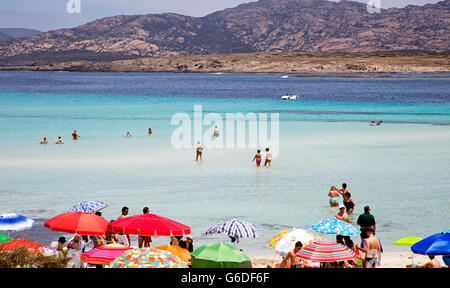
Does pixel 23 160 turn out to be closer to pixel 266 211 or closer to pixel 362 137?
pixel 266 211

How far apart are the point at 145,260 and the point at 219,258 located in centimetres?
202

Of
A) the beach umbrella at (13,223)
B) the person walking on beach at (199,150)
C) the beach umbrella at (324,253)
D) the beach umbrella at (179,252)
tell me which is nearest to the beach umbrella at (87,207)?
the beach umbrella at (13,223)

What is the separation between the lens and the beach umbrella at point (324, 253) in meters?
11.4

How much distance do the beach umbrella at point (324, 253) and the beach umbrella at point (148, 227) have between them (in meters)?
2.95

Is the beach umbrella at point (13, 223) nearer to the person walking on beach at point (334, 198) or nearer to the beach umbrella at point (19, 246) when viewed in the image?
the beach umbrella at point (19, 246)

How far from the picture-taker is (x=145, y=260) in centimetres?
965

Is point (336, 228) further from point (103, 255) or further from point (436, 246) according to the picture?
point (103, 255)

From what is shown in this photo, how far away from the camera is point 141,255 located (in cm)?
977

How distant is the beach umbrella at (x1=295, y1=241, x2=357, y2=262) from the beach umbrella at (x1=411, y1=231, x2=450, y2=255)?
157 cm

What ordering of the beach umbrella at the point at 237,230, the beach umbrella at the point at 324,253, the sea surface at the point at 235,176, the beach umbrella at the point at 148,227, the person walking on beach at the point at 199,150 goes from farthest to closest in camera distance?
1. the person walking on beach at the point at 199,150
2. the sea surface at the point at 235,176
3. the beach umbrella at the point at 237,230
4. the beach umbrella at the point at 148,227
5. the beach umbrella at the point at 324,253

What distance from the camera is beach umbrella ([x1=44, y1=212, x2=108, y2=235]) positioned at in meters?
13.6

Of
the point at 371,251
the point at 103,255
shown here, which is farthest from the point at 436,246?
the point at 103,255
